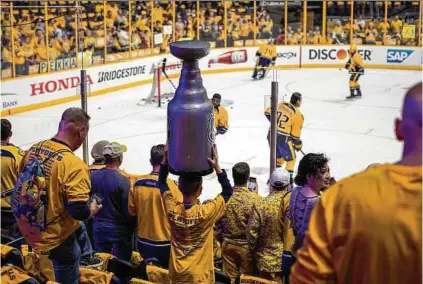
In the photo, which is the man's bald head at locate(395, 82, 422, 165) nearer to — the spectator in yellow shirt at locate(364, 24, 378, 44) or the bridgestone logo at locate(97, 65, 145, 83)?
the bridgestone logo at locate(97, 65, 145, 83)

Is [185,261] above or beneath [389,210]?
beneath

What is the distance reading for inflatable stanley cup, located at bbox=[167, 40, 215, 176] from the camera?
11.8 feet

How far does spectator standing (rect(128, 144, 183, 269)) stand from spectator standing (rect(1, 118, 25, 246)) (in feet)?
3.69

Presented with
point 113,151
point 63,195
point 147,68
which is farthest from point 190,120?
point 147,68

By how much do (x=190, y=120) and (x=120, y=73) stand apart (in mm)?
14588

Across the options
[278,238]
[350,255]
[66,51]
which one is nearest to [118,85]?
[66,51]

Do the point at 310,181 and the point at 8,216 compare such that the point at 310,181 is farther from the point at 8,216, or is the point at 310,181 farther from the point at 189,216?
the point at 8,216

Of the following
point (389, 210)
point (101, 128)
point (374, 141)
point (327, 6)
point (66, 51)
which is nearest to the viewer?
point (389, 210)

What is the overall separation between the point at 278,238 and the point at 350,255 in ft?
9.44

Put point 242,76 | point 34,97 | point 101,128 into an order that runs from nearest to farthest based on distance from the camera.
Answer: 1. point 101,128
2. point 34,97
3. point 242,76

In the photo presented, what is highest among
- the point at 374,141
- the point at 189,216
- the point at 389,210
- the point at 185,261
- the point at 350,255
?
the point at 389,210

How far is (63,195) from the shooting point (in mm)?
3658

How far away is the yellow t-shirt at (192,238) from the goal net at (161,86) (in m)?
11.4

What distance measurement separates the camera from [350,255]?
1556 mm
